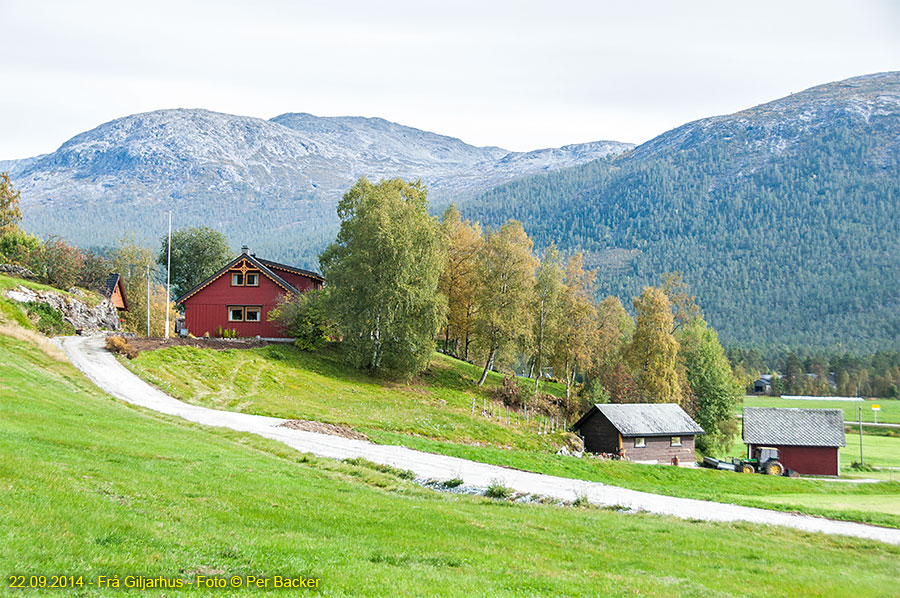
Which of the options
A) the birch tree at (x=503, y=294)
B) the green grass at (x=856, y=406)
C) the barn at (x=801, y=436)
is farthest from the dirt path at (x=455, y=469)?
the green grass at (x=856, y=406)

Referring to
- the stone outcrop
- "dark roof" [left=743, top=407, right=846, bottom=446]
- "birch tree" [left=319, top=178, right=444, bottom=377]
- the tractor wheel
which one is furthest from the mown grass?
the stone outcrop

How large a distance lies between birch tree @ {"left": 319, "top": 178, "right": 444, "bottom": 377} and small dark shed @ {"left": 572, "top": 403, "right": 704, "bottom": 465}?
1573 cm

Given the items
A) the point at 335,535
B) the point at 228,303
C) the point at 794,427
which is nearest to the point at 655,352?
the point at 794,427

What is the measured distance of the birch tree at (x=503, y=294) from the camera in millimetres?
65562

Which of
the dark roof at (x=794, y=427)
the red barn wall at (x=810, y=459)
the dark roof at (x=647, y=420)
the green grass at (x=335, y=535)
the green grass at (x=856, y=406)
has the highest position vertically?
the green grass at (x=335, y=535)

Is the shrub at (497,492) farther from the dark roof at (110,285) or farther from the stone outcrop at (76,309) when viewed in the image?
the dark roof at (110,285)

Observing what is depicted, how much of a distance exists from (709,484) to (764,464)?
24.4m

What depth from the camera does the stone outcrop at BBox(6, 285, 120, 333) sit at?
47.9 meters

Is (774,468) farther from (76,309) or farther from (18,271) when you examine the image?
(18,271)

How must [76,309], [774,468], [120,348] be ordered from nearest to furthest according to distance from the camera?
[120,348] < [76,309] < [774,468]

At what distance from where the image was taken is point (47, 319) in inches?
1913

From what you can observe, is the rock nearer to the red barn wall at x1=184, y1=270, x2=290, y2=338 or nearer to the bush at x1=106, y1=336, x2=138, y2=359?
the red barn wall at x1=184, y1=270, x2=290, y2=338

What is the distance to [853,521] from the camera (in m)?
24.5

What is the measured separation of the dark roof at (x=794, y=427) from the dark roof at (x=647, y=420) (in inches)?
457
